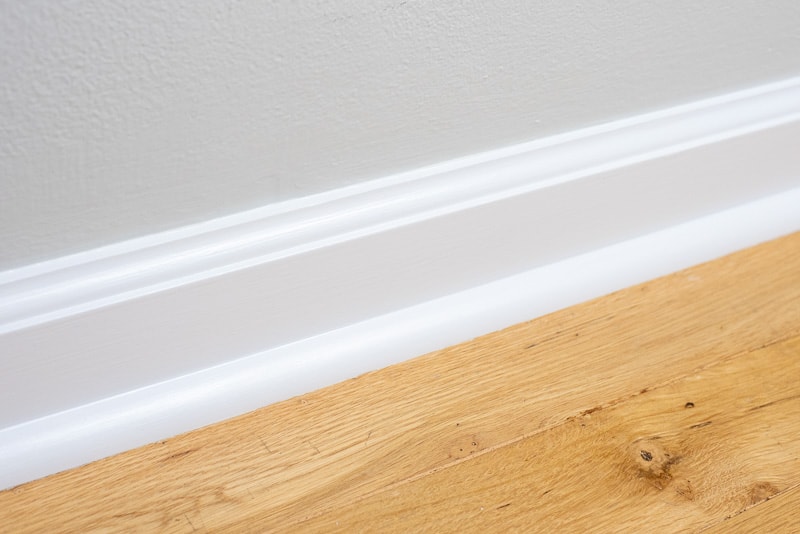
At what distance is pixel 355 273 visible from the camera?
0.78 meters

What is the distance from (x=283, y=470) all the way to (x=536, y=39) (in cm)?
47

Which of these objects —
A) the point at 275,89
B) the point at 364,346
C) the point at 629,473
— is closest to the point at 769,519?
the point at 629,473

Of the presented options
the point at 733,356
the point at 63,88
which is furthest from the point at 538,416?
the point at 63,88

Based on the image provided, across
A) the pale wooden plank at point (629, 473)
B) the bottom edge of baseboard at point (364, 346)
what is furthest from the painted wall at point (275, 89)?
the pale wooden plank at point (629, 473)

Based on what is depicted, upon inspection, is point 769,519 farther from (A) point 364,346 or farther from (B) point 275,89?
(B) point 275,89

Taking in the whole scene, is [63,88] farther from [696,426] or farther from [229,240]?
[696,426]

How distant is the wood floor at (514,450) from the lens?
0.70m

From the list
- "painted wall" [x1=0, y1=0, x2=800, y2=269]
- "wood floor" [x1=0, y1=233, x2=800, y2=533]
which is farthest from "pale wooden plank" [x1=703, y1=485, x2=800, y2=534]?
"painted wall" [x1=0, y1=0, x2=800, y2=269]

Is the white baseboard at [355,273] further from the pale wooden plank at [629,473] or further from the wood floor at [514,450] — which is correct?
the pale wooden plank at [629,473]

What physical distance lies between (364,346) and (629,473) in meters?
0.29

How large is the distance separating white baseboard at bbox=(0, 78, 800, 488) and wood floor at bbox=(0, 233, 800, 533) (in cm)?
3

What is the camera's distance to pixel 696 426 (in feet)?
2.57

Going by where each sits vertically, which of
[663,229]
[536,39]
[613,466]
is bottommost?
[613,466]

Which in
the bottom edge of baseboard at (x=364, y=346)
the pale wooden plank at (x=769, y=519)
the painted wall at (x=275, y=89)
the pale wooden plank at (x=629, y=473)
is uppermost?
the painted wall at (x=275, y=89)
